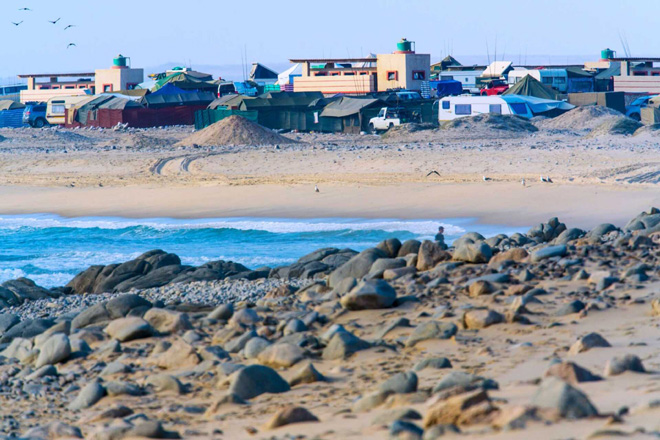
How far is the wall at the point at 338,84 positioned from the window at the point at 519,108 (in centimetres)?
1622

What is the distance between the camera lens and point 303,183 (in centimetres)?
2558

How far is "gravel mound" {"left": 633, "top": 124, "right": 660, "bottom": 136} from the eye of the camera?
3288 centimetres

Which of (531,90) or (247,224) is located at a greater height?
(531,90)

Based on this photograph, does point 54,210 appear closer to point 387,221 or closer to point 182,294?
point 387,221

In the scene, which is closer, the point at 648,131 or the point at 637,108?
the point at 648,131

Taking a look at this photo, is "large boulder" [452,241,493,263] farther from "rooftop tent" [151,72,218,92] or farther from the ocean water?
"rooftop tent" [151,72,218,92]

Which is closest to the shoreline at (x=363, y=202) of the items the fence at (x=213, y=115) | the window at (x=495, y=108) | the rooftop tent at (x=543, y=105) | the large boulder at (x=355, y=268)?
the large boulder at (x=355, y=268)

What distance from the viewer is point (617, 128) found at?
34.6m

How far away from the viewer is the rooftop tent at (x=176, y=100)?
162 ft

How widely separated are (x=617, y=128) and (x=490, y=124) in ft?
18.7

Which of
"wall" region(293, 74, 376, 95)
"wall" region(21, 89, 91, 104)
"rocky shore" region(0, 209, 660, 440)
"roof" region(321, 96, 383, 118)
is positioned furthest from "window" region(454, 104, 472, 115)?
"wall" region(21, 89, 91, 104)

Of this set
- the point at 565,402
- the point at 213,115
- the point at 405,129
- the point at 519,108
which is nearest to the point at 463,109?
the point at 519,108

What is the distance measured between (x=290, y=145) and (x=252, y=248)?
1704 cm

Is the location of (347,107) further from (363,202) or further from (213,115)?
(363,202)
